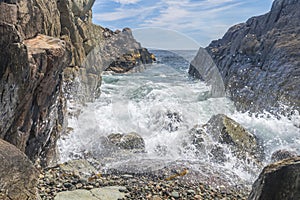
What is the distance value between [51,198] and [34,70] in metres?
2.10

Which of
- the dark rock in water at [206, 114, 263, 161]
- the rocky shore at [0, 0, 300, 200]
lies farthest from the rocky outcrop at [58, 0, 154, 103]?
the dark rock in water at [206, 114, 263, 161]

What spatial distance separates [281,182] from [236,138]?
563cm

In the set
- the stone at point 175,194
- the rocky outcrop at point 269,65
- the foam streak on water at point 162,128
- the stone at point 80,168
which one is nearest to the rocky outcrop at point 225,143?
the foam streak on water at point 162,128

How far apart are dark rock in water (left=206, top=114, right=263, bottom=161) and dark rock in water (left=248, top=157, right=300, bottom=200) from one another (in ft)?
16.0

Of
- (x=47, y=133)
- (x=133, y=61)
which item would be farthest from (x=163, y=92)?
(x=133, y=61)

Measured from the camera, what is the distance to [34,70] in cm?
497

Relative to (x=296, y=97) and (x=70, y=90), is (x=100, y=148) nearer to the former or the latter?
(x=70, y=90)

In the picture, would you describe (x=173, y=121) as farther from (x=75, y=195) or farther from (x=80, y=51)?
(x=75, y=195)

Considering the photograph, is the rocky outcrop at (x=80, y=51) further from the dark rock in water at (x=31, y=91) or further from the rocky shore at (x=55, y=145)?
the dark rock in water at (x=31, y=91)

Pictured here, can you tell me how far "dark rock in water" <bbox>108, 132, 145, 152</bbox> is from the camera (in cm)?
830

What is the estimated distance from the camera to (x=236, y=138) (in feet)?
26.5

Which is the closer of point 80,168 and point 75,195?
point 75,195

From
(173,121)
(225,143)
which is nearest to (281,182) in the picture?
(225,143)

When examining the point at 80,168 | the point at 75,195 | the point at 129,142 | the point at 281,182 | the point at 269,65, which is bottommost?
the point at 129,142
